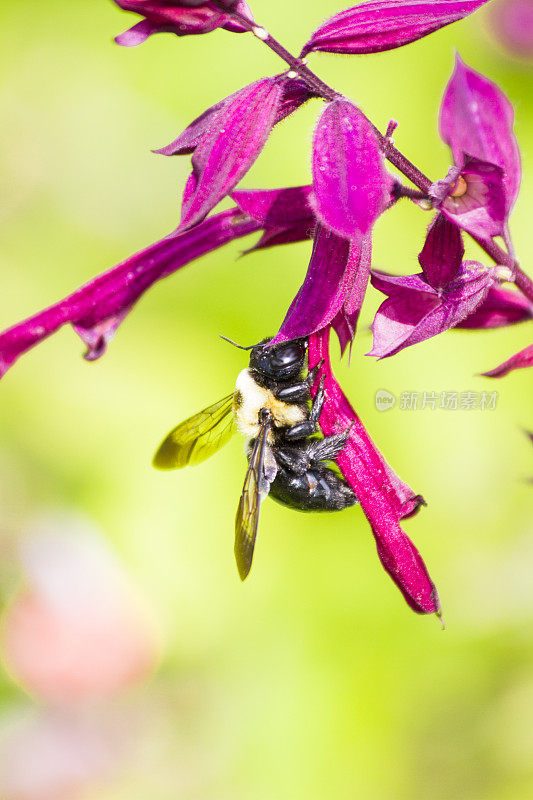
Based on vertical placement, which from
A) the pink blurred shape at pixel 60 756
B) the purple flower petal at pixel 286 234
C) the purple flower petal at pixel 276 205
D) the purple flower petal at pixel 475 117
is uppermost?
the purple flower petal at pixel 475 117

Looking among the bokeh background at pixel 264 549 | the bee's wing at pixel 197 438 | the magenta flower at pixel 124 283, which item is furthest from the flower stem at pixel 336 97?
the bokeh background at pixel 264 549

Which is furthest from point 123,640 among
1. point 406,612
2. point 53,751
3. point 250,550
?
point 250,550

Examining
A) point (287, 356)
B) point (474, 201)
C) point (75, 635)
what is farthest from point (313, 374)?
point (75, 635)

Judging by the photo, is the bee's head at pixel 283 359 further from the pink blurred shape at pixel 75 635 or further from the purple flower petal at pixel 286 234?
the pink blurred shape at pixel 75 635

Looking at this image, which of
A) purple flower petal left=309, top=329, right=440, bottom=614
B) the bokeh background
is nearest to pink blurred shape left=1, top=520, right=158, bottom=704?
the bokeh background

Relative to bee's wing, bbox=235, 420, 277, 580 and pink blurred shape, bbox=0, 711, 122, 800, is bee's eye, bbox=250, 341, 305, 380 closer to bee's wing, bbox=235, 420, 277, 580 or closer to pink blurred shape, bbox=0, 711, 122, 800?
bee's wing, bbox=235, 420, 277, 580

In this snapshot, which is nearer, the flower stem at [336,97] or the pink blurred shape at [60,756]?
the flower stem at [336,97]
